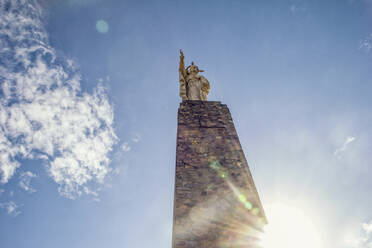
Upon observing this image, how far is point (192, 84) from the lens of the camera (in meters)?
8.55

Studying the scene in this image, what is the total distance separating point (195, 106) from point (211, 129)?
1141 millimetres

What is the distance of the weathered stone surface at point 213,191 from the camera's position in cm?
334

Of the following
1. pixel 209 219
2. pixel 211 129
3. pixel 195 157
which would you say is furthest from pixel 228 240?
pixel 211 129

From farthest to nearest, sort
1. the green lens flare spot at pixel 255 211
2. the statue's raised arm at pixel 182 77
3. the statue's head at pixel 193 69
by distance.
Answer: the statue's head at pixel 193 69 < the statue's raised arm at pixel 182 77 < the green lens flare spot at pixel 255 211

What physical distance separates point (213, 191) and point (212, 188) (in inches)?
2.7

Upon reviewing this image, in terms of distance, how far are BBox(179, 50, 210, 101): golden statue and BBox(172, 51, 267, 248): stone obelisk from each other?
86.8 inches

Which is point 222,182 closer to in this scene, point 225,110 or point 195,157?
point 195,157

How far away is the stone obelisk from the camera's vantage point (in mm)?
3346

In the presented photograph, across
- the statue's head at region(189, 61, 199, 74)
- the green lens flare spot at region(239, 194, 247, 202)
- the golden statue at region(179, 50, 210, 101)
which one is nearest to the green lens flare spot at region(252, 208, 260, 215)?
the green lens flare spot at region(239, 194, 247, 202)

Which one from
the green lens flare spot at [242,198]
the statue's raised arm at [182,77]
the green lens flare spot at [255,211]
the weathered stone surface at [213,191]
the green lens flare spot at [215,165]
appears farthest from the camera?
the statue's raised arm at [182,77]

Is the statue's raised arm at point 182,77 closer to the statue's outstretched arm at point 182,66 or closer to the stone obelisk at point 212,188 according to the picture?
the statue's outstretched arm at point 182,66

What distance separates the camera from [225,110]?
20.5ft

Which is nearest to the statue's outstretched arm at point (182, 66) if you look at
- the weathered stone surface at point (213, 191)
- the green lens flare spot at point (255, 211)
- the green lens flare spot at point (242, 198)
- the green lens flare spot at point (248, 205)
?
the weathered stone surface at point (213, 191)

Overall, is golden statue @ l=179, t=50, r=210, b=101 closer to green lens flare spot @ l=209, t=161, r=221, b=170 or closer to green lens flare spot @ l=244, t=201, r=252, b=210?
green lens flare spot @ l=209, t=161, r=221, b=170
